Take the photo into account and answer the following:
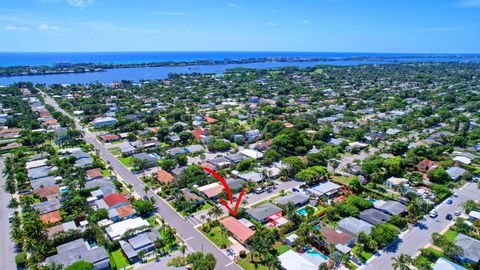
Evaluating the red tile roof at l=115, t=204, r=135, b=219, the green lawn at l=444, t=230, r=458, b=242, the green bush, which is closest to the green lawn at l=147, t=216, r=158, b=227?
the red tile roof at l=115, t=204, r=135, b=219

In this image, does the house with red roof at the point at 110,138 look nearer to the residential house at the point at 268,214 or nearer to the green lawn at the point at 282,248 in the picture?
the residential house at the point at 268,214

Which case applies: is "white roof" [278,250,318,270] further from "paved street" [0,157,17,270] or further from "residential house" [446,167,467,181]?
"residential house" [446,167,467,181]

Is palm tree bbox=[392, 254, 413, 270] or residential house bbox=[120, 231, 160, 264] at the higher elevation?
palm tree bbox=[392, 254, 413, 270]

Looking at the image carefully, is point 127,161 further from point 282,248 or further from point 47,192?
point 282,248

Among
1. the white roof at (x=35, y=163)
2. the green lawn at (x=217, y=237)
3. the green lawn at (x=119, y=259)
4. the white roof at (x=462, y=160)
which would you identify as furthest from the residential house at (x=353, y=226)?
the white roof at (x=35, y=163)

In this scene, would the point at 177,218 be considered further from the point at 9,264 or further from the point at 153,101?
the point at 153,101

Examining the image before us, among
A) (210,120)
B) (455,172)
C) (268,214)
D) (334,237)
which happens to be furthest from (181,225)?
(210,120)
